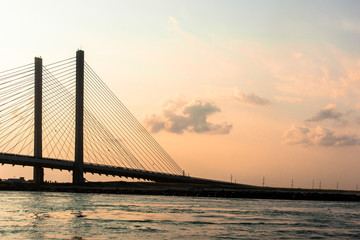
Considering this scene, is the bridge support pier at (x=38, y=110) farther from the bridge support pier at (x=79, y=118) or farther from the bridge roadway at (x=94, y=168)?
the bridge support pier at (x=79, y=118)

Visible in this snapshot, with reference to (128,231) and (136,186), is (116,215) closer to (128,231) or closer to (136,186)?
(128,231)

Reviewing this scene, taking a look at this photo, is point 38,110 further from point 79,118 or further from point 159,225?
point 159,225

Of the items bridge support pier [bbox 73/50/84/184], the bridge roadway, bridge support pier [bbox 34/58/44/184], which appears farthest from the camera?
bridge support pier [bbox 34/58/44/184]

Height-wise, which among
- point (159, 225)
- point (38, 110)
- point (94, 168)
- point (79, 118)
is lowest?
point (159, 225)

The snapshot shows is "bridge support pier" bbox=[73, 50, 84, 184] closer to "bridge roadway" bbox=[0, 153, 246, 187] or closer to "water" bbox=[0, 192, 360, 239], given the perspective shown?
"bridge roadway" bbox=[0, 153, 246, 187]

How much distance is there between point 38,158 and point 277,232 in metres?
57.2

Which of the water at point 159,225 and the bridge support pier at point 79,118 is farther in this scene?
the bridge support pier at point 79,118

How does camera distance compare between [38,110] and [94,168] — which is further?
[94,168]

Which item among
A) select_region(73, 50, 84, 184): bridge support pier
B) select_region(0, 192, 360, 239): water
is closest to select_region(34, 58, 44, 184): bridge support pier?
select_region(73, 50, 84, 184): bridge support pier

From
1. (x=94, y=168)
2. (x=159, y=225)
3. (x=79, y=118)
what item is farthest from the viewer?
(x=94, y=168)

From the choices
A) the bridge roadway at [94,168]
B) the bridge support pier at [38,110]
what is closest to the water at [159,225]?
the bridge roadway at [94,168]

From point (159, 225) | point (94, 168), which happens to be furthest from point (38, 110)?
point (159, 225)

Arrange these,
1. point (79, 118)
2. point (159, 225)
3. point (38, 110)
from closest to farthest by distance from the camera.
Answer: point (159, 225)
point (79, 118)
point (38, 110)

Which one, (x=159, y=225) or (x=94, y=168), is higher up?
(x=94, y=168)
